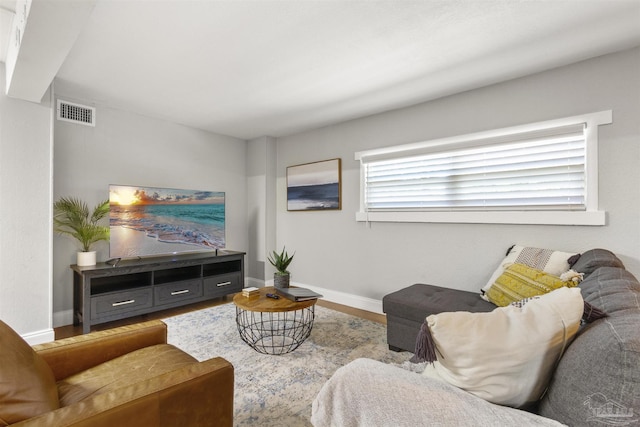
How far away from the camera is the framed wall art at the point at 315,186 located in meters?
4.00

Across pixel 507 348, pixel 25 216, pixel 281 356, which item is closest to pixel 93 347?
pixel 281 356

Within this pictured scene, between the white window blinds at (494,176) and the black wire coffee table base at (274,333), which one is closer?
the white window blinds at (494,176)

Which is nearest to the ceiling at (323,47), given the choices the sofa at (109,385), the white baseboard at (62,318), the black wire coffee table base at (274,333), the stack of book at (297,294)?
the sofa at (109,385)

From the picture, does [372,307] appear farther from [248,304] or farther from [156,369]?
[156,369]

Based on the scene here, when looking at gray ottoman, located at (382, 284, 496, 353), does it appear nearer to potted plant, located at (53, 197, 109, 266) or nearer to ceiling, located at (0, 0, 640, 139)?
ceiling, located at (0, 0, 640, 139)

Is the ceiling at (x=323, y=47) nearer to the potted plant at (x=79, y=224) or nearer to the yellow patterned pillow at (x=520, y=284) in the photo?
the potted plant at (x=79, y=224)

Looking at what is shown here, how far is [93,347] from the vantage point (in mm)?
1494

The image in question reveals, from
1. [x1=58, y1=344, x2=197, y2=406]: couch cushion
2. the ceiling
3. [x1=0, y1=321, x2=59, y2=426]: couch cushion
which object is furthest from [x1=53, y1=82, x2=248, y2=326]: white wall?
[x1=0, y1=321, x2=59, y2=426]: couch cushion

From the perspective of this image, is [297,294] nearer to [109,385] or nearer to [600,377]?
[109,385]

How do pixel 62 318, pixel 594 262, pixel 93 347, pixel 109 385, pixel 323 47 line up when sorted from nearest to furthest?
pixel 109 385, pixel 93 347, pixel 594 262, pixel 323 47, pixel 62 318

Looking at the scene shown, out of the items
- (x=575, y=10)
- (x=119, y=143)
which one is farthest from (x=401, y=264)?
(x=119, y=143)

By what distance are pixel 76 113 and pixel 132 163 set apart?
716 mm

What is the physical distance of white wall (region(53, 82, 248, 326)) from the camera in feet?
10.4

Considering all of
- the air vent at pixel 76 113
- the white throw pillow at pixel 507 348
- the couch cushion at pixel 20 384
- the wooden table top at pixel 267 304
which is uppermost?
the air vent at pixel 76 113
